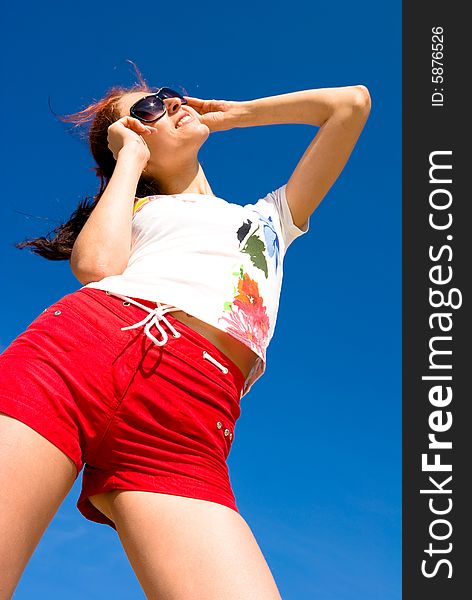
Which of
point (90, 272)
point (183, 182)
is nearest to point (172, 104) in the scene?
point (183, 182)

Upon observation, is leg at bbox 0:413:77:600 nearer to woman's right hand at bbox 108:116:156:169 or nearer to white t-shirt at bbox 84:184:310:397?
white t-shirt at bbox 84:184:310:397

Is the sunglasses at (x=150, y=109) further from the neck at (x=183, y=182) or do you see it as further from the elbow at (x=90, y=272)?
the elbow at (x=90, y=272)

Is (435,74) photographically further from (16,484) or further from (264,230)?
(16,484)

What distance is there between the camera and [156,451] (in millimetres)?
2443

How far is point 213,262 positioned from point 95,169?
158cm

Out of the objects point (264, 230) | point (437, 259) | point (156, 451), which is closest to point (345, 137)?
point (264, 230)

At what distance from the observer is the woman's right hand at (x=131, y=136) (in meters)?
3.27

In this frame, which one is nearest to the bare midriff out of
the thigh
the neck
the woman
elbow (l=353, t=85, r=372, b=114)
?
the woman

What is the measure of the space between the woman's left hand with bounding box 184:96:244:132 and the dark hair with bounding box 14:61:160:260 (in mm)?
453

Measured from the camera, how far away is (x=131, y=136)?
3.33m

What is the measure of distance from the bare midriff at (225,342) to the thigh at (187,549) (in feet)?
2.11

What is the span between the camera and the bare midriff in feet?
8.94

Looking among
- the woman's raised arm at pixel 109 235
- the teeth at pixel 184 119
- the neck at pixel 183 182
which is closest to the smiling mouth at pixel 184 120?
the teeth at pixel 184 119

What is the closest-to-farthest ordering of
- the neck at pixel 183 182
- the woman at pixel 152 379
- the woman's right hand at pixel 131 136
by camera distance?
the woman at pixel 152 379 < the woman's right hand at pixel 131 136 < the neck at pixel 183 182
